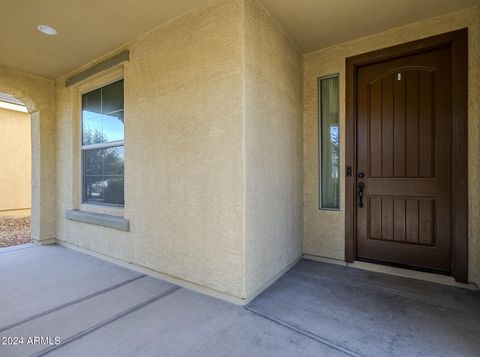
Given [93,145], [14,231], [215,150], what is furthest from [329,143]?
[14,231]

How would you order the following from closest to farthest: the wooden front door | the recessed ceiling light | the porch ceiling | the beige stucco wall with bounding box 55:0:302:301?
the beige stucco wall with bounding box 55:0:302:301
the porch ceiling
the wooden front door
the recessed ceiling light

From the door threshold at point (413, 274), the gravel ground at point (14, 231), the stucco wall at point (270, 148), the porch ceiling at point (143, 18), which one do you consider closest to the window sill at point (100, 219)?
the gravel ground at point (14, 231)

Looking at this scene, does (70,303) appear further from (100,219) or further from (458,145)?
(458,145)

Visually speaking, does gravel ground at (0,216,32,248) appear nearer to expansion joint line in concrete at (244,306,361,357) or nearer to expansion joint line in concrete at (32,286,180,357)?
expansion joint line in concrete at (32,286,180,357)

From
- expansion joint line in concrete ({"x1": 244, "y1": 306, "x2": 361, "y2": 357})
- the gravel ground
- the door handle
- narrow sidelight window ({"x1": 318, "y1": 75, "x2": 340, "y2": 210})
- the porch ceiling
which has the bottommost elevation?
expansion joint line in concrete ({"x1": 244, "y1": 306, "x2": 361, "y2": 357})

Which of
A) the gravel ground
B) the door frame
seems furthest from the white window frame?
the door frame

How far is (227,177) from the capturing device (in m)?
2.17

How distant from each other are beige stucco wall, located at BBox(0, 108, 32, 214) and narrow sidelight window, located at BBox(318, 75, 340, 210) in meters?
8.59

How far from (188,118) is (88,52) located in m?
1.97

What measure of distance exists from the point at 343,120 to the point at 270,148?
115cm

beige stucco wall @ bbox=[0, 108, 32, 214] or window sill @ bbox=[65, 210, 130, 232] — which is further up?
beige stucco wall @ bbox=[0, 108, 32, 214]

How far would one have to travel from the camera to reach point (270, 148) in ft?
8.14

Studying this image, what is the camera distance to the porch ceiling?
2307mm

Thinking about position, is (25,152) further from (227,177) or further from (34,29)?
(227,177)
